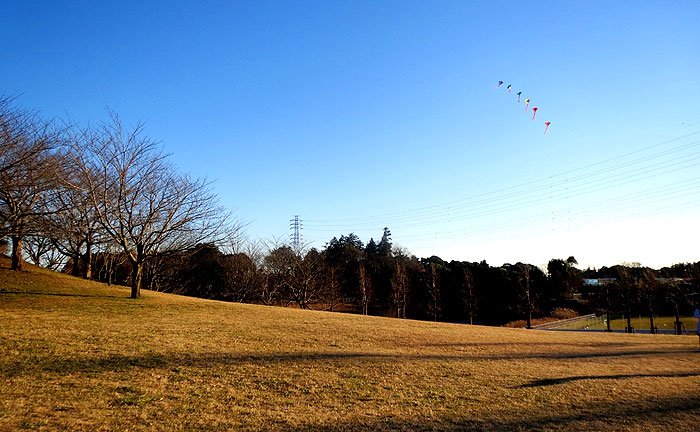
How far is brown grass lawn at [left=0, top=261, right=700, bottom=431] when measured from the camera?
6898 millimetres

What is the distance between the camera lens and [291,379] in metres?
9.42

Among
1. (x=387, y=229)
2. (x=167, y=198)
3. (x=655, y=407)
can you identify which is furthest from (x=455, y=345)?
(x=387, y=229)

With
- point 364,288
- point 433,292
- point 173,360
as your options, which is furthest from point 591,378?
point 433,292

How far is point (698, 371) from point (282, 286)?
130ft

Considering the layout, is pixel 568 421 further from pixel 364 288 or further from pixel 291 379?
pixel 364 288

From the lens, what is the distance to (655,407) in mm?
9445

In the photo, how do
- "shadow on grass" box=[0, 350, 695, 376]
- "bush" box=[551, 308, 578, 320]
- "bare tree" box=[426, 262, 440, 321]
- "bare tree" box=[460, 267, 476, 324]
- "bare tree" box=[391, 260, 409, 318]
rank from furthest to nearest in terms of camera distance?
"bush" box=[551, 308, 578, 320] < "bare tree" box=[391, 260, 409, 318] < "bare tree" box=[426, 262, 440, 321] < "bare tree" box=[460, 267, 476, 324] < "shadow on grass" box=[0, 350, 695, 376]

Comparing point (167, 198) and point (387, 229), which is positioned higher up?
point (387, 229)

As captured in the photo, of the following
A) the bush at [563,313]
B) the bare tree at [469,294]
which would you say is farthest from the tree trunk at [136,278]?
the bush at [563,313]

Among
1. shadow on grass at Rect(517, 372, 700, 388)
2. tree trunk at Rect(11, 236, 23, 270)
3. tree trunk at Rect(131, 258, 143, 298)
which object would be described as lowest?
shadow on grass at Rect(517, 372, 700, 388)

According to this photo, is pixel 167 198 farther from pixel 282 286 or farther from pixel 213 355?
pixel 282 286

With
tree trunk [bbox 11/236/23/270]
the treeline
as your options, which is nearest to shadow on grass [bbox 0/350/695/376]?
tree trunk [bbox 11/236/23/270]

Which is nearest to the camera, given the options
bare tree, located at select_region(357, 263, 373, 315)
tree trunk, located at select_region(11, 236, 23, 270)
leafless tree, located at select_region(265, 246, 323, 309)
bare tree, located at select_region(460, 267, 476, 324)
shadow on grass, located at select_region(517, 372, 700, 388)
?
shadow on grass, located at select_region(517, 372, 700, 388)

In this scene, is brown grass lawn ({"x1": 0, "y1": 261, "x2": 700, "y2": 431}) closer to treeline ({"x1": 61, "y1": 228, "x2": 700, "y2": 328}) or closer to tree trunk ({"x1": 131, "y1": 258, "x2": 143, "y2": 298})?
tree trunk ({"x1": 131, "y1": 258, "x2": 143, "y2": 298})
